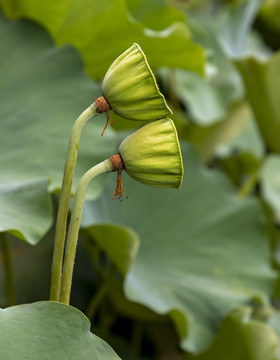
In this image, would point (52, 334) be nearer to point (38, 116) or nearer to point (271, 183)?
point (38, 116)

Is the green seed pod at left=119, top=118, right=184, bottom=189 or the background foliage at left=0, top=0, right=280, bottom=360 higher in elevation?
the green seed pod at left=119, top=118, right=184, bottom=189

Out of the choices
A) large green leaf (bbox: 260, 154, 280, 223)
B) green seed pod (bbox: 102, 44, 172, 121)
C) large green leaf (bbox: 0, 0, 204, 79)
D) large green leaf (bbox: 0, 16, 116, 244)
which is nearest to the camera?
green seed pod (bbox: 102, 44, 172, 121)

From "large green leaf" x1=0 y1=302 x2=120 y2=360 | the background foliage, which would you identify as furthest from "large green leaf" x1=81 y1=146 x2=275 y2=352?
"large green leaf" x1=0 y1=302 x2=120 y2=360

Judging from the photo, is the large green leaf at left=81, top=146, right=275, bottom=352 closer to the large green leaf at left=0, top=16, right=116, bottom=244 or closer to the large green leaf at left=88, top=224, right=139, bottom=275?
the large green leaf at left=88, top=224, right=139, bottom=275

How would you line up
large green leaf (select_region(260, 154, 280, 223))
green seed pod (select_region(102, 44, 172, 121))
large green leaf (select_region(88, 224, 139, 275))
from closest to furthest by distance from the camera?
green seed pod (select_region(102, 44, 172, 121)) < large green leaf (select_region(88, 224, 139, 275)) < large green leaf (select_region(260, 154, 280, 223))

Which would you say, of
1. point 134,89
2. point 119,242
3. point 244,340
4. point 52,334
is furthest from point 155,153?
point 244,340

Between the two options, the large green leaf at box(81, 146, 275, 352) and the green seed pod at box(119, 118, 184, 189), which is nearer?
the green seed pod at box(119, 118, 184, 189)

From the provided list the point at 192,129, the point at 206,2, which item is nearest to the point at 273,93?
the point at 192,129

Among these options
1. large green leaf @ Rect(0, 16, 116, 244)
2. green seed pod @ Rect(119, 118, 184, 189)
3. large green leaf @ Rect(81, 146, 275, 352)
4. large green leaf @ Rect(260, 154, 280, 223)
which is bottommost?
large green leaf @ Rect(260, 154, 280, 223)
